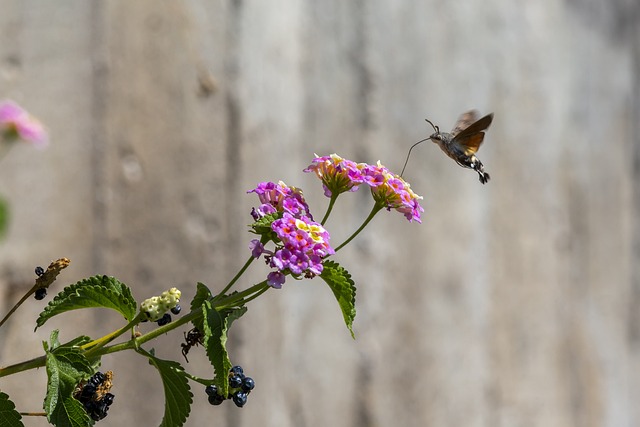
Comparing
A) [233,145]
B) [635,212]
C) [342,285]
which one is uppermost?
[635,212]

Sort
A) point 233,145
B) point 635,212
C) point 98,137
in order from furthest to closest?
point 635,212
point 233,145
point 98,137

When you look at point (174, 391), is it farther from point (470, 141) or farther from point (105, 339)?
point (470, 141)

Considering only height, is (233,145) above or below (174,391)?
above

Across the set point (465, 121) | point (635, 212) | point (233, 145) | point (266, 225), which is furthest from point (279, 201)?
point (635, 212)

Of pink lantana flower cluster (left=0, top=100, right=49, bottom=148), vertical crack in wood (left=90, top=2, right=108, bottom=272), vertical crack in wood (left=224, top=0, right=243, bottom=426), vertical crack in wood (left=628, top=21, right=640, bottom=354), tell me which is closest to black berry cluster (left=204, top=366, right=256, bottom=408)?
pink lantana flower cluster (left=0, top=100, right=49, bottom=148)

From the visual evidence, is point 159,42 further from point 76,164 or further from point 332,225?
point 332,225

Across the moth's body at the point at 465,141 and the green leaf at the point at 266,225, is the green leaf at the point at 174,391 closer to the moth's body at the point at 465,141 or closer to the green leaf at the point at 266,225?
the green leaf at the point at 266,225

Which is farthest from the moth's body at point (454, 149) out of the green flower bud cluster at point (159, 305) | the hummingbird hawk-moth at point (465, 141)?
the green flower bud cluster at point (159, 305)
